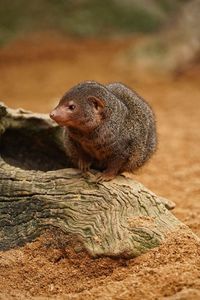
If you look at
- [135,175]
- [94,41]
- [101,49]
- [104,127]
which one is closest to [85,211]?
[104,127]

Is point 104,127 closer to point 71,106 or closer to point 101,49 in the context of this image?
point 71,106

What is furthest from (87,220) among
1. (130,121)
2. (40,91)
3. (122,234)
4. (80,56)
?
(80,56)

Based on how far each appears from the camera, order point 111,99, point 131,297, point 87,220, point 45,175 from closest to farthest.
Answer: point 131,297
point 87,220
point 45,175
point 111,99

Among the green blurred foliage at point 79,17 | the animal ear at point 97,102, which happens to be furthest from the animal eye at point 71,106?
the green blurred foliage at point 79,17

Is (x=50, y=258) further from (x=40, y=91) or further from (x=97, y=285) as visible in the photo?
(x=40, y=91)

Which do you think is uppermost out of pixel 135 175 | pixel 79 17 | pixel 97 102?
pixel 79 17

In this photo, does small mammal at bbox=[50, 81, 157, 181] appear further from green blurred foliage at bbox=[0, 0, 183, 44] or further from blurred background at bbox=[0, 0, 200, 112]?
green blurred foliage at bbox=[0, 0, 183, 44]

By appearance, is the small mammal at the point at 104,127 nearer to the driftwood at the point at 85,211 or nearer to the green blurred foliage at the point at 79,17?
Result: the driftwood at the point at 85,211
